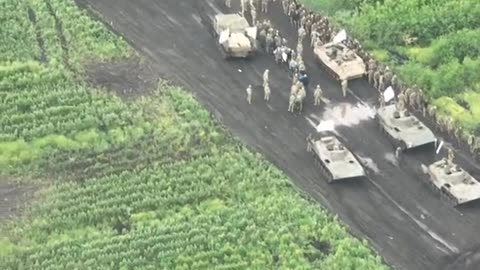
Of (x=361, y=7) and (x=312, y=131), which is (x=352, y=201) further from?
(x=361, y=7)

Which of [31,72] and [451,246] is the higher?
[31,72]

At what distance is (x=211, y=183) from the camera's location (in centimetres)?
3064

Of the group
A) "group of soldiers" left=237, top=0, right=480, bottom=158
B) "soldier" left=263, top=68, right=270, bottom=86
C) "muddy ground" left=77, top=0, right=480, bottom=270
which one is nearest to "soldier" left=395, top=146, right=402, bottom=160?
"muddy ground" left=77, top=0, right=480, bottom=270

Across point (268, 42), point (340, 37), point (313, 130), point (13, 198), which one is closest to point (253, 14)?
point (268, 42)

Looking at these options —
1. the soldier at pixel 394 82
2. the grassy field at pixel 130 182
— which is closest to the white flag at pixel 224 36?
the grassy field at pixel 130 182

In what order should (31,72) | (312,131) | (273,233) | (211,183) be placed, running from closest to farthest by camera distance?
(273,233) → (211,183) → (312,131) → (31,72)

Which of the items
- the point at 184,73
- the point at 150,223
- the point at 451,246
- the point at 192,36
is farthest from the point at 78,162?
the point at 451,246

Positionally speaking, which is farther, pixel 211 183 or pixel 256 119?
pixel 256 119

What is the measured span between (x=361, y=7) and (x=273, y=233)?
48.5ft

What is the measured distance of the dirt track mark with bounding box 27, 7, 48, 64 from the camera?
3662cm

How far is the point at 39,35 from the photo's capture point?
1489 inches

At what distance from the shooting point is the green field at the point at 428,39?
116ft

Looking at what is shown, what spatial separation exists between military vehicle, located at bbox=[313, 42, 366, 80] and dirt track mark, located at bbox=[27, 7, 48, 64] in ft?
35.6

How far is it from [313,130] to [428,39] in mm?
8112
